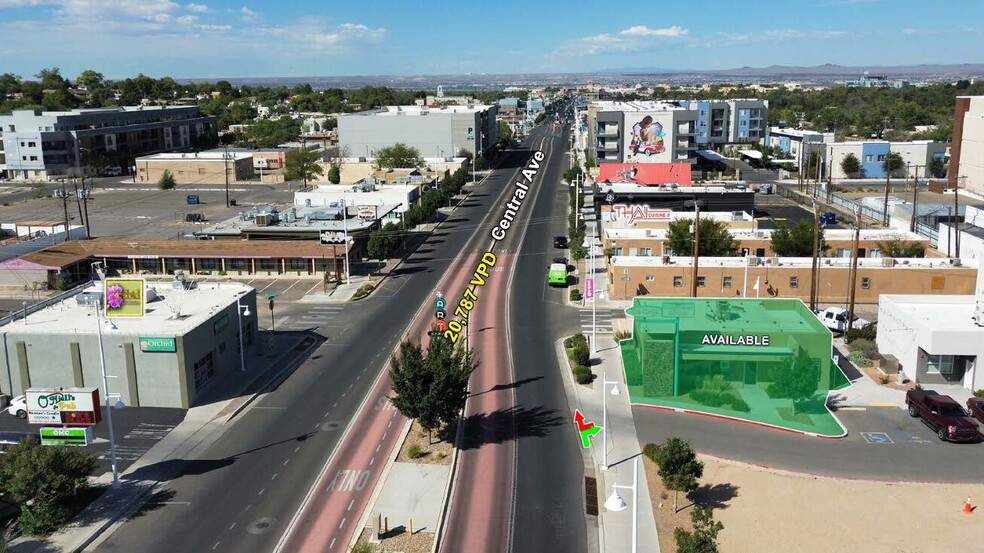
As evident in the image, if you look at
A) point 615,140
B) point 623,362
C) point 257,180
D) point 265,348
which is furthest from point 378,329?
point 257,180

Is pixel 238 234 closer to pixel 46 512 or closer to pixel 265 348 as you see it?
pixel 265 348

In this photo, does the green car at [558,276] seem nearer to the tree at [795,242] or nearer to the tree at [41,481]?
the tree at [795,242]

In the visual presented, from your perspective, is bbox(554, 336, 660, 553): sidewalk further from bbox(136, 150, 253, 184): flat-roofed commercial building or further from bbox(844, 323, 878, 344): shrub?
bbox(136, 150, 253, 184): flat-roofed commercial building

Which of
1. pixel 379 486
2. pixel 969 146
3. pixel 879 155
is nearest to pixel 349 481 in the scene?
pixel 379 486

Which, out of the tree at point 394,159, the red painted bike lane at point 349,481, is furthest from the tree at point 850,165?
the red painted bike lane at point 349,481

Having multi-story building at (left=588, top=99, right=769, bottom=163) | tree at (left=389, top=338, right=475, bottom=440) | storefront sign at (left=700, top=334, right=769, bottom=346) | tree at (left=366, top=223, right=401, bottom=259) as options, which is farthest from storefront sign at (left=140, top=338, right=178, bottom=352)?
multi-story building at (left=588, top=99, right=769, bottom=163)

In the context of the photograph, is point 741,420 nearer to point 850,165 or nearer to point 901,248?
point 901,248
